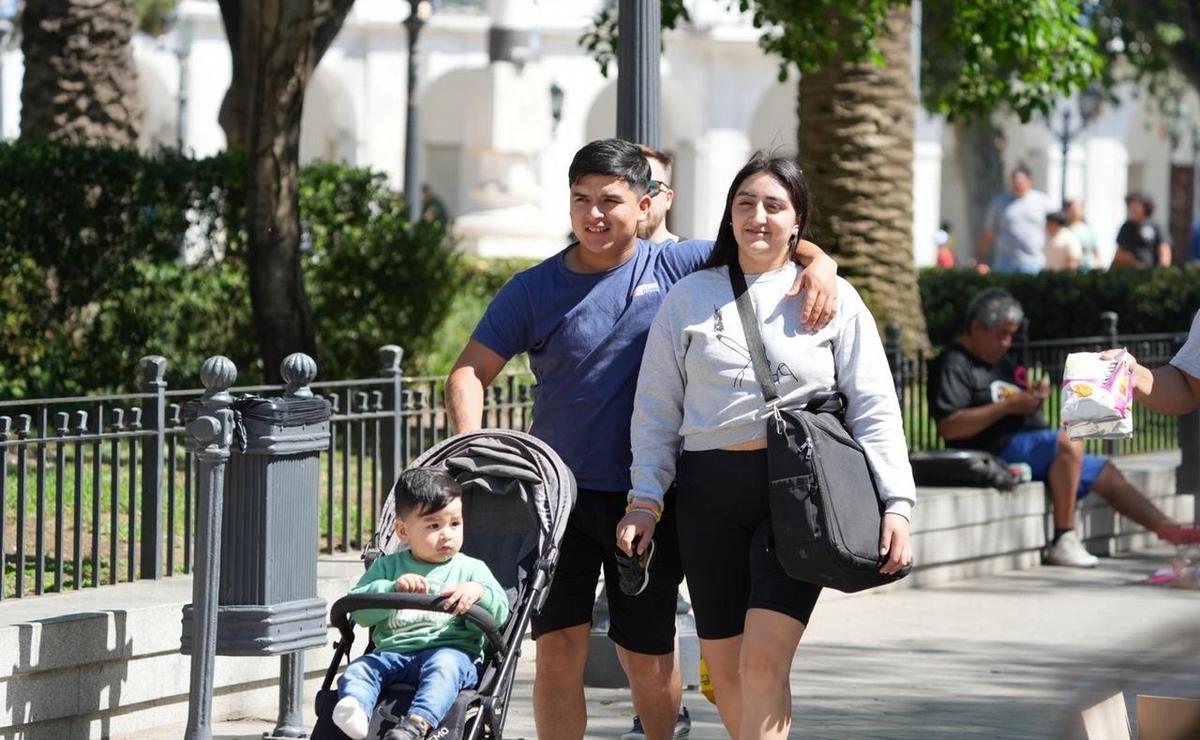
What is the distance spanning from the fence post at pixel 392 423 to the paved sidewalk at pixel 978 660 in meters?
0.92

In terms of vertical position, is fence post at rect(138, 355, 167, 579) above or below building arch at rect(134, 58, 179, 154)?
below

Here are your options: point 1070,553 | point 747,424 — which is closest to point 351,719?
point 747,424

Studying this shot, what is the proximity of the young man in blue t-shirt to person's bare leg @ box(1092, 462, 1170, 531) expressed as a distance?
576 cm

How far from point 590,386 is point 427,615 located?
792 millimetres

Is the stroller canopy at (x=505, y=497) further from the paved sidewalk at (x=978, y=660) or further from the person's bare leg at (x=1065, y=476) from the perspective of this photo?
the person's bare leg at (x=1065, y=476)

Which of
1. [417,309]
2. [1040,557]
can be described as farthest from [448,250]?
[1040,557]

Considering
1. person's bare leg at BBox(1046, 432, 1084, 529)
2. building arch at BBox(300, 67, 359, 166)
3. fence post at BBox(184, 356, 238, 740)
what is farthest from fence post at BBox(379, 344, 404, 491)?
building arch at BBox(300, 67, 359, 166)

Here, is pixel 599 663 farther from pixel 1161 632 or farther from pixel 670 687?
pixel 1161 632

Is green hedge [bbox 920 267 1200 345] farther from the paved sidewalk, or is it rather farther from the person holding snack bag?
the person holding snack bag

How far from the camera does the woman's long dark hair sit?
5289mm

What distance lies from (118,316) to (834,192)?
17.6 ft

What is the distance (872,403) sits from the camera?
5.22m

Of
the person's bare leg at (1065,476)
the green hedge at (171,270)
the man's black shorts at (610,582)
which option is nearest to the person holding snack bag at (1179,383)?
the man's black shorts at (610,582)

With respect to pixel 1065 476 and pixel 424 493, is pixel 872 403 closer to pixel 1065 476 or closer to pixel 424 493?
pixel 424 493
